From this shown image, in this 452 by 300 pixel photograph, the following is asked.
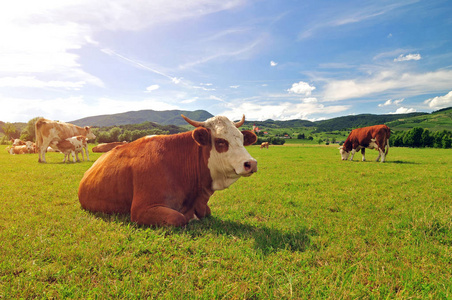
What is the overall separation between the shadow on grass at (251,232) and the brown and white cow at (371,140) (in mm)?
17116

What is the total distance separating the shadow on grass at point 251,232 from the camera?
3455mm

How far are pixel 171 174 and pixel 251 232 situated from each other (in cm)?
182

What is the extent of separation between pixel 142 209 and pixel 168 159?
1.04 meters

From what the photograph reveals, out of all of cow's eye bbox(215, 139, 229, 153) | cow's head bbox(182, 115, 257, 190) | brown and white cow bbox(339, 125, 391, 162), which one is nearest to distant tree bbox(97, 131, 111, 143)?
brown and white cow bbox(339, 125, 391, 162)

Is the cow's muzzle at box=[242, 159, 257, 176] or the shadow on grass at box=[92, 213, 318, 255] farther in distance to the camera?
the cow's muzzle at box=[242, 159, 257, 176]

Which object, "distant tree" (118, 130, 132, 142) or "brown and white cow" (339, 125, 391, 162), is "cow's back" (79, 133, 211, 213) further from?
"distant tree" (118, 130, 132, 142)

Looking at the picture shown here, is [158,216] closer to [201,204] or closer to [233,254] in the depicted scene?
[201,204]

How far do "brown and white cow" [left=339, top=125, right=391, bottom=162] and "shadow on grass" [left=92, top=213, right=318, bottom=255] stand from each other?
17.1 metres

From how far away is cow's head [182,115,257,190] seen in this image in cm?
402

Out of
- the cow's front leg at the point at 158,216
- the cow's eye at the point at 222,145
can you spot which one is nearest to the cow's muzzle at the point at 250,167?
the cow's eye at the point at 222,145

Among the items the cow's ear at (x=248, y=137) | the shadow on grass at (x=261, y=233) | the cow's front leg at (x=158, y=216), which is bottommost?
the shadow on grass at (x=261, y=233)

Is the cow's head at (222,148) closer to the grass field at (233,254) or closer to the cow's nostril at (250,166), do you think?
the cow's nostril at (250,166)

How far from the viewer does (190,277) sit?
8.45ft

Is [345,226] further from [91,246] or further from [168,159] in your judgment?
[91,246]
